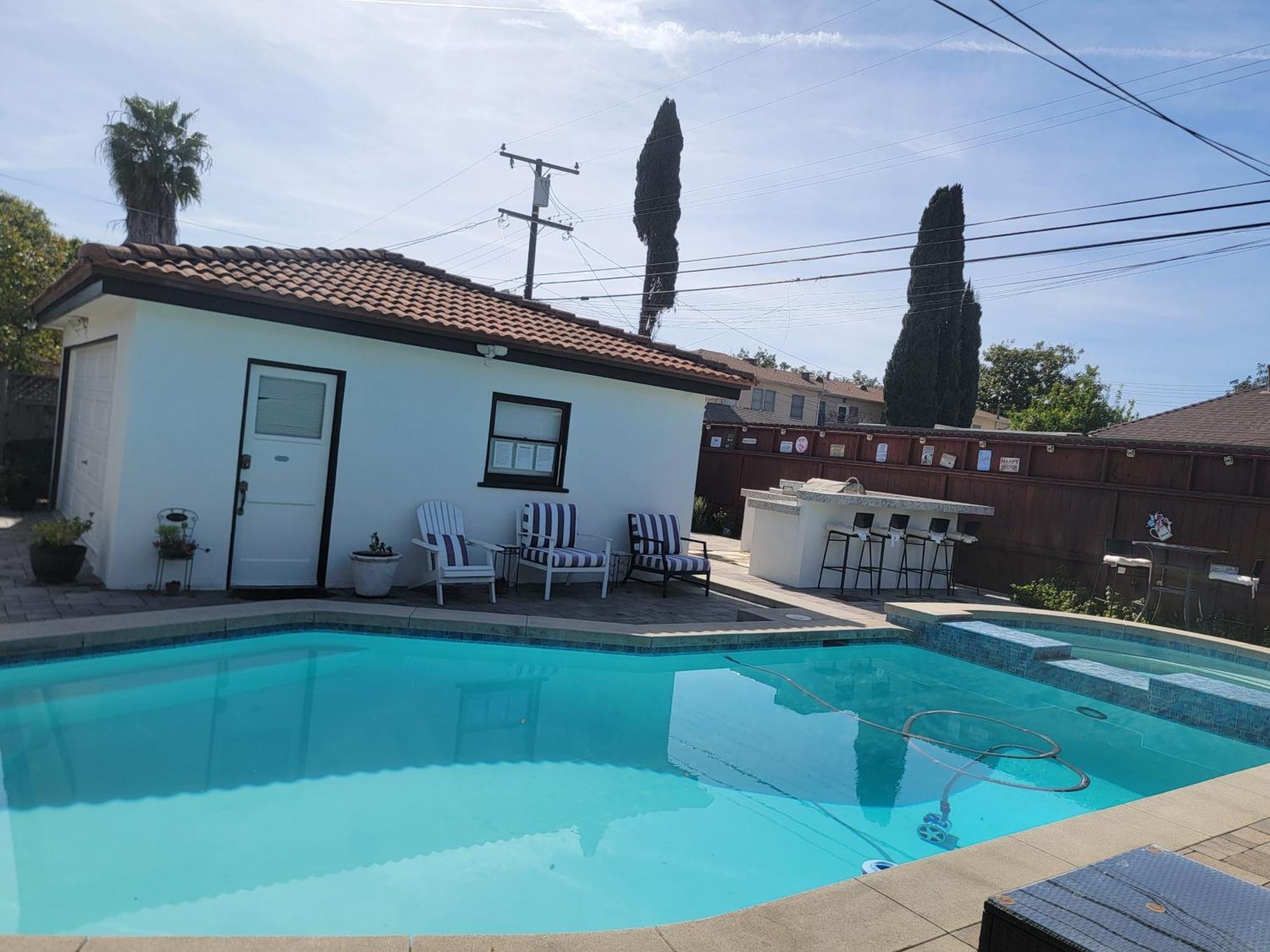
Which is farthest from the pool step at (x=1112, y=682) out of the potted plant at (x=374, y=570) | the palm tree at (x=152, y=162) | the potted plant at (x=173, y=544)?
the palm tree at (x=152, y=162)

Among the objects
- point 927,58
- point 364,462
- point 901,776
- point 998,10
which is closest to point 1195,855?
point 901,776

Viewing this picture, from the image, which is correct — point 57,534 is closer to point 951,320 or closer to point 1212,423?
point 1212,423

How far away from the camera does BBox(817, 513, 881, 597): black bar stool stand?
1188cm

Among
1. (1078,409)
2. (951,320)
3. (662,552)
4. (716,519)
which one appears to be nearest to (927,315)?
(951,320)

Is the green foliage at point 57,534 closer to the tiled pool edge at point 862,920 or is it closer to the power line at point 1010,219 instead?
the tiled pool edge at point 862,920

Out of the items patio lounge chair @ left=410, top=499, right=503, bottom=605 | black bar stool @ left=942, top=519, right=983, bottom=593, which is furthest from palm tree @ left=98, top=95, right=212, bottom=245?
black bar stool @ left=942, top=519, right=983, bottom=593

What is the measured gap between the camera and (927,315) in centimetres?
2753

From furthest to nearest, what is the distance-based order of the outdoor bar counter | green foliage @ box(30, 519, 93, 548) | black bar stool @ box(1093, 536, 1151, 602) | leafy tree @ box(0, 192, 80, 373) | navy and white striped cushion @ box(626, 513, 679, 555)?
leafy tree @ box(0, 192, 80, 373)
the outdoor bar counter
black bar stool @ box(1093, 536, 1151, 602)
navy and white striped cushion @ box(626, 513, 679, 555)
green foliage @ box(30, 519, 93, 548)

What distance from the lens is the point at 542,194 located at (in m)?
21.6

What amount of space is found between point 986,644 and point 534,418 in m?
5.84

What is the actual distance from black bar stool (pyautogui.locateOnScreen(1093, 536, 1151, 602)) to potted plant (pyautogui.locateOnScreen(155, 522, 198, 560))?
1166cm

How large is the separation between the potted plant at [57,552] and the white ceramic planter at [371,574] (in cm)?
240

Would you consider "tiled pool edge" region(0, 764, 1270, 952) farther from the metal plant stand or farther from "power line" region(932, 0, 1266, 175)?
"power line" region(932, 0, 1266, 175)

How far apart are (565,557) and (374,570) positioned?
81.2 inches
